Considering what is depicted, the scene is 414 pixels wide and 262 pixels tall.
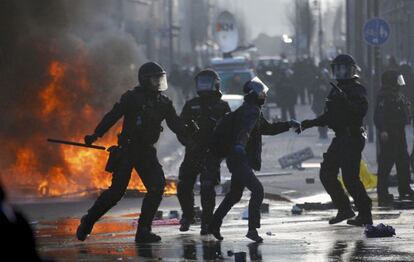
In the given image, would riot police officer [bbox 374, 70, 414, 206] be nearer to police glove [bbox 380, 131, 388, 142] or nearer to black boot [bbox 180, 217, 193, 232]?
police glove [bbox 380, 131, 388, 142]

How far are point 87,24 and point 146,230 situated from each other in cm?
1488

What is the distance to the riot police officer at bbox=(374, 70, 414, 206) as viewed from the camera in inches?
572

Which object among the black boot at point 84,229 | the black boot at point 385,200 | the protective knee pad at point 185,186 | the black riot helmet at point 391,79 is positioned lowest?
the black boot at point 385,200

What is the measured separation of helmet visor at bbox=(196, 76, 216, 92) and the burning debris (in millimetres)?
5804

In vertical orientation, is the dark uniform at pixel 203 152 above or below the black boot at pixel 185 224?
above

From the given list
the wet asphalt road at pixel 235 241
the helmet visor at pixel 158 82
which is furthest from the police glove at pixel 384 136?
the helmet visor at pixel 158 82

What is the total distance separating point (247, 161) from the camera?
10.4 meters

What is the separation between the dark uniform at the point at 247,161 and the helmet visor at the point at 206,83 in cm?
105

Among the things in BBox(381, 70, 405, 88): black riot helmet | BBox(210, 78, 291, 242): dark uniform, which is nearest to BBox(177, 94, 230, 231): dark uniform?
BBox(210, 78, 291, 242): dark uniform

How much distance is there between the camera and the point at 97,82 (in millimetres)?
20984

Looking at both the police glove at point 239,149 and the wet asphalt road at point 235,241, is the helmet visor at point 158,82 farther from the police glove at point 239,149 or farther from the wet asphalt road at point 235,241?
the wet asphalt road at point 235,241

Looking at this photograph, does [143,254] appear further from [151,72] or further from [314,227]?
[314,227]

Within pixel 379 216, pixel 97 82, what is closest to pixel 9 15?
pixel 97 82

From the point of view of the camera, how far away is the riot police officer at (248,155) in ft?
33.5
